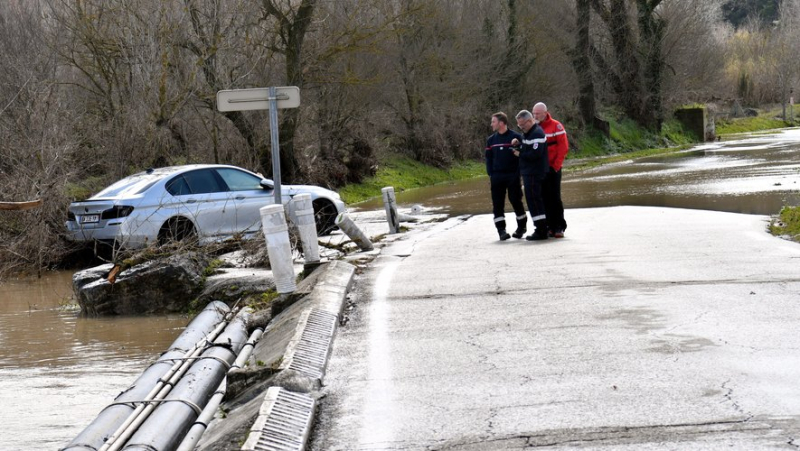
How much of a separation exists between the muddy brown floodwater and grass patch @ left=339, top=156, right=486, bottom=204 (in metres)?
3.52

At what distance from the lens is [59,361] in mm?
10148

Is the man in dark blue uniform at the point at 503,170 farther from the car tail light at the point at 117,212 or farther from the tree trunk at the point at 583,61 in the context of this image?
the tree trunk at the point at 583,61

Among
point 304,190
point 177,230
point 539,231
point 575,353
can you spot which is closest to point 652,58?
point 304,190

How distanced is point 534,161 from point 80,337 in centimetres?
634

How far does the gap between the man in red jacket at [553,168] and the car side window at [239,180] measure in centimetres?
540

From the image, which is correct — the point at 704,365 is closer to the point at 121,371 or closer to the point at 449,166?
the point at 121,371

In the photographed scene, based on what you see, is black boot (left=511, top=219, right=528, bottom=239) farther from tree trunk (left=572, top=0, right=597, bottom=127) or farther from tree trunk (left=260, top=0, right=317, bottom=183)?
tree trunk (left=572, top=0, right=597, bottom=127)

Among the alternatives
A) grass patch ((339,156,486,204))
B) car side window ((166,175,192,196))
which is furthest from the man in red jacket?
grass patch ((339,156,486,204))

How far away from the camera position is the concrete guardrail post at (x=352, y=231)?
14.3 m

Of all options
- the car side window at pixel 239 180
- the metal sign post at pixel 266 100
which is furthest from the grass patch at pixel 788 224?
the car side window at pixel 239 180

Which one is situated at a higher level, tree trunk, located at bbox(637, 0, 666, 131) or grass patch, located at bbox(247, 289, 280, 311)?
tree trunk, located at bbox(637, 0, 666, 131)

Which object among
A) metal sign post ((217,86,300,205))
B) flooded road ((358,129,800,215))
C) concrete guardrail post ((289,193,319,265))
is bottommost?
flooded road ((358,129,800,215))

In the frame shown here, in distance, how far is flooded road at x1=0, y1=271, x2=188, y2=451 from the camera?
7.95 m

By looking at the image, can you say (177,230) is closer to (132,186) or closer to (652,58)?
(132,186)
